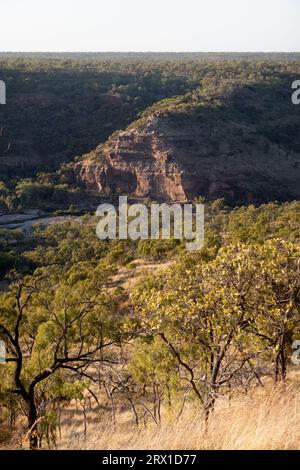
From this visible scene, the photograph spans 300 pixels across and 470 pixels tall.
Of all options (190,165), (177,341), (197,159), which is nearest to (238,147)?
(197,159)

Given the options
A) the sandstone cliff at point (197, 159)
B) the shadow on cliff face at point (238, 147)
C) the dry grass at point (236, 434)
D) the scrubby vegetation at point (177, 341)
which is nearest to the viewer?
the dry grass at point (236, 434)

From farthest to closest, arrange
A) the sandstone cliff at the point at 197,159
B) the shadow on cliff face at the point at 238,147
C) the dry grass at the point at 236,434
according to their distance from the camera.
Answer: the sandstone cliff at the point at 197,159, the shadow on cliff face at the point at 238,147, the dry grass at the point at 236,434

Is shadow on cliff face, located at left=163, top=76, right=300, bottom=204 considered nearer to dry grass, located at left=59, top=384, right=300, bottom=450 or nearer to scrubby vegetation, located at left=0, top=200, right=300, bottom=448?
scrubby vegetation, located at left=0, top=200, right=300, bottom=448

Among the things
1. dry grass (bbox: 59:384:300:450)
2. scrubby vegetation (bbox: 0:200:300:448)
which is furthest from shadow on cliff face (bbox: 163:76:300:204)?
dry grass (bbox: 59:384:300:450)

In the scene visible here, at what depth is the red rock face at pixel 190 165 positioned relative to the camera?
4828cm

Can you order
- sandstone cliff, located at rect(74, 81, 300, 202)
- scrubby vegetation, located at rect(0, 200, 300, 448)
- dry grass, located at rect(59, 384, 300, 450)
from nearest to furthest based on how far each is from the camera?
dry grass, located at rect(59, 384, 300, 450)
scrubby vegetation, located at rect(0, 200, 300, 448)
sandstone cliff, located at rect(74, 81, 300, 202)

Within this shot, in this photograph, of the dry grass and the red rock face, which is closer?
the dry grass

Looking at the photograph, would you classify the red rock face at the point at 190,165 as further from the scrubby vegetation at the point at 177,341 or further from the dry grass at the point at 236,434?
the dry grass at the point at 236,434

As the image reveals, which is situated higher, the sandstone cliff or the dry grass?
the sandstone cliff

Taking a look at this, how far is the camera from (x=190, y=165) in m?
49.6

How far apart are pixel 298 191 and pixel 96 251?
24572 millimetres

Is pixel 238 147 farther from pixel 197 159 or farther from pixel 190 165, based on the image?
pixel 190 165

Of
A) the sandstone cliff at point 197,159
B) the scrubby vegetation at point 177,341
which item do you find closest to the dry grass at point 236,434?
the scrubby vegetation at point 177,341

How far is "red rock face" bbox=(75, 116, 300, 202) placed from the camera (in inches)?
1901
